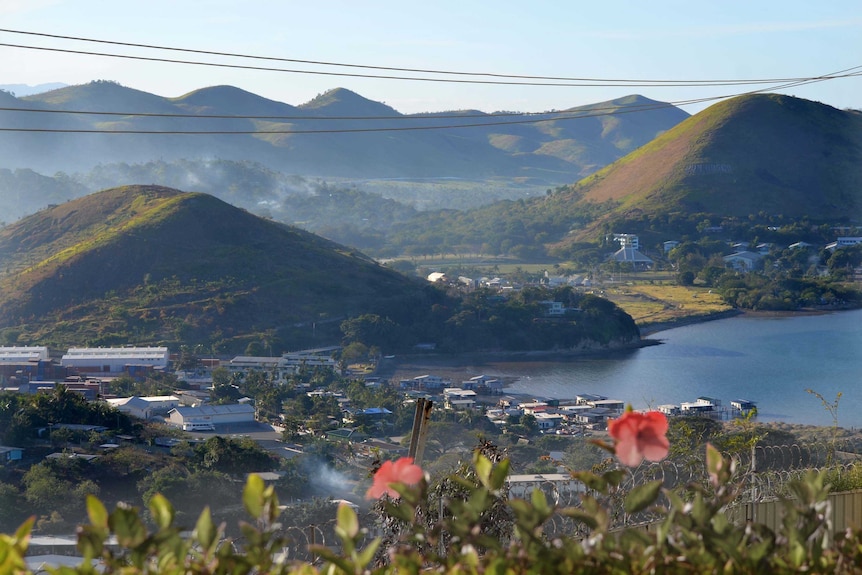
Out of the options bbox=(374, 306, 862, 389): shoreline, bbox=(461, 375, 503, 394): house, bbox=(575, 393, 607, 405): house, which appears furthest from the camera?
bbox=(374, 306, 862, 389): shoreline

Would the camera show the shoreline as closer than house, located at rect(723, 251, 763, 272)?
Yes

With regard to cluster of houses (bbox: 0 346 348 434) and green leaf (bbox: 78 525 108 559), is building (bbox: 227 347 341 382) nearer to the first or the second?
cluster of houses (bbox: 0 346 348 434)

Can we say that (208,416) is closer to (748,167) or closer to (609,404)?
(609,404)

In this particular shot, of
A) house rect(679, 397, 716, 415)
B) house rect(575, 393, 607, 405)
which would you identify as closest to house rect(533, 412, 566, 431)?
house rect(575, 393, 607, 405)

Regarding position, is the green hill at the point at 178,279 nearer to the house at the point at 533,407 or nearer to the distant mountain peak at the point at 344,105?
the house at the point at 533,407

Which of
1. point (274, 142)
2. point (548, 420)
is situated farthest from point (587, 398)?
point (274, 142)

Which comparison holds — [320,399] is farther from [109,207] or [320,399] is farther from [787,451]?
[109,207]

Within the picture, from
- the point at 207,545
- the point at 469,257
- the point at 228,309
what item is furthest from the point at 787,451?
the point at 469,257
